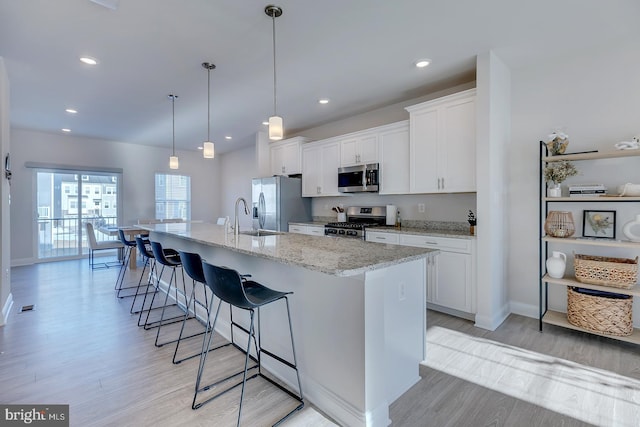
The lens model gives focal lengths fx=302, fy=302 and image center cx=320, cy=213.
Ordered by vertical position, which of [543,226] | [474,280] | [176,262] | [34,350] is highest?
[543,226]

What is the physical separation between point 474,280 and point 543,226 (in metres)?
0.90

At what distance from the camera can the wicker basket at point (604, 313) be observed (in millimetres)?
2551

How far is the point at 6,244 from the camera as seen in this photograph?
3271mm

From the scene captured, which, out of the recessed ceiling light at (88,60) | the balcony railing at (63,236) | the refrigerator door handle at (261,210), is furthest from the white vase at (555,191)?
the balcony railing at (63,236)

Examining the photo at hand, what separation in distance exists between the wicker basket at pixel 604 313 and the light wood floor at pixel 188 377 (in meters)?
0.15

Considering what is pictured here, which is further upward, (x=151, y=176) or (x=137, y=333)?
(x=151, y=176)

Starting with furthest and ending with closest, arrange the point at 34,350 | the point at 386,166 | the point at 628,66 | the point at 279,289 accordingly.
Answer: the point at 386,166, the point at 628,66, the point at 34,350, the point at 279,289

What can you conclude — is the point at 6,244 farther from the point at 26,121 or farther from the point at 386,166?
the point at 386,166

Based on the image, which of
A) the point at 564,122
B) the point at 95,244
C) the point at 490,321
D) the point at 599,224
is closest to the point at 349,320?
the point at 490,321

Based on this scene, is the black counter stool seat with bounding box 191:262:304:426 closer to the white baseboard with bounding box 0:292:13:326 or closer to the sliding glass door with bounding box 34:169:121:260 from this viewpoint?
the white baseboard with bounding box 0:292:13:326

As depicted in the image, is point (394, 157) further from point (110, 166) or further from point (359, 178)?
point (110, 166)

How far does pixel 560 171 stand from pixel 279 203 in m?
3.79

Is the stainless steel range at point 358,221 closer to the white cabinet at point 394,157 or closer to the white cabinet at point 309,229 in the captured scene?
the white cabinet at point 309,229

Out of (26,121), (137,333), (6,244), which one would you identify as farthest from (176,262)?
(26,121)
